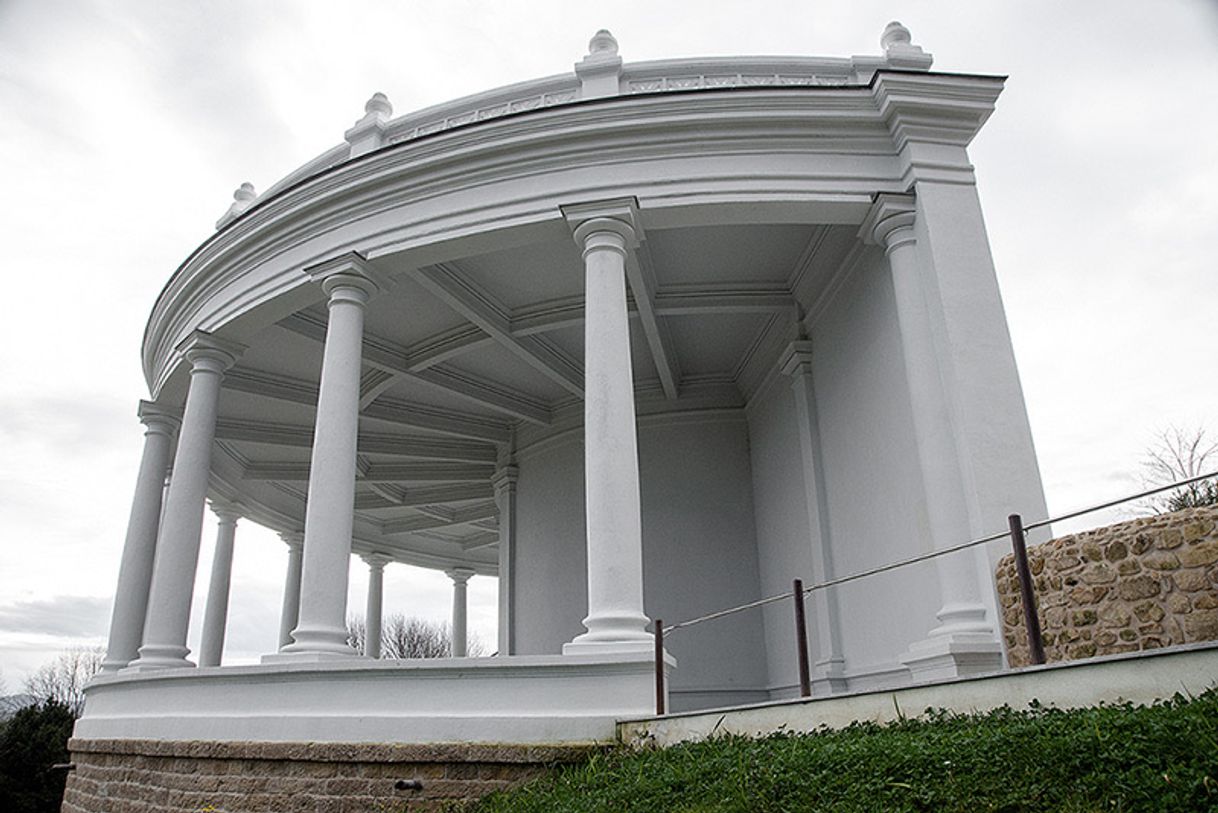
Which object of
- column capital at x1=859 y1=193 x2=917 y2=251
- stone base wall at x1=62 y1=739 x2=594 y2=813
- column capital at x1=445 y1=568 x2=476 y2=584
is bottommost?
stone base wall at x1=62 y1=739 x2=594 y2=813

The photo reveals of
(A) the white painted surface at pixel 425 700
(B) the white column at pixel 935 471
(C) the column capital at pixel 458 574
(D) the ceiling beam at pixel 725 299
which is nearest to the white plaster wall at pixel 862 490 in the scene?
(B) the white column at pixel 935 471

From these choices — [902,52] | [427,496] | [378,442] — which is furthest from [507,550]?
[902,52]

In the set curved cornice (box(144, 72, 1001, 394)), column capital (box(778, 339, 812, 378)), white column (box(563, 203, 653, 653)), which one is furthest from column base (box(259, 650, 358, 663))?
column capital (box(778, 339, 812, 378))

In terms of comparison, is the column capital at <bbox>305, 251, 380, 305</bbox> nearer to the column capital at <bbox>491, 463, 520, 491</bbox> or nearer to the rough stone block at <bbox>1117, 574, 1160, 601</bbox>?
the column capital at <bbox>491, 463, 520, 491</bbox>

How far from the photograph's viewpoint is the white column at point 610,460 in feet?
31.1

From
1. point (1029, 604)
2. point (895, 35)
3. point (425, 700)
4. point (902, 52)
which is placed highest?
point (895, 35)

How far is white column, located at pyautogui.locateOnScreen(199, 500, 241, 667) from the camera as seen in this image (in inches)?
834

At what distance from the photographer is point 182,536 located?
1379 cm

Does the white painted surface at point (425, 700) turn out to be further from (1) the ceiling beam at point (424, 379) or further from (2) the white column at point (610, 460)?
(1) the ceiling beam at point (424, 379)

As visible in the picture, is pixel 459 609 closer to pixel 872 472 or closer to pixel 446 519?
pixel 446 519

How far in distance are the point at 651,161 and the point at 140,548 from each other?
38.3 feet

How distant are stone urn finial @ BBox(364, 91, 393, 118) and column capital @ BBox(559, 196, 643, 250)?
193 inches

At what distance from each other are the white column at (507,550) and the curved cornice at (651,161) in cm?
971

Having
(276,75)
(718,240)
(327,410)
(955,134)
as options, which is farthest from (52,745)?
(955,134)
